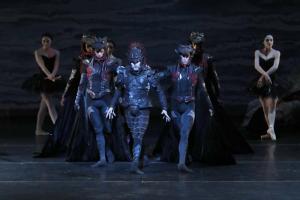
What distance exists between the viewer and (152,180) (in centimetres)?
807

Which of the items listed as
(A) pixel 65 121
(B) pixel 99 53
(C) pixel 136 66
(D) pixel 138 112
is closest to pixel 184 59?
(C) pixel 136 66

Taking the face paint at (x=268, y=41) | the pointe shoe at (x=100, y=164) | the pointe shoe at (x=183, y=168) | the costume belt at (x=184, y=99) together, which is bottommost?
the pointe shoe at (x=100, y=164)

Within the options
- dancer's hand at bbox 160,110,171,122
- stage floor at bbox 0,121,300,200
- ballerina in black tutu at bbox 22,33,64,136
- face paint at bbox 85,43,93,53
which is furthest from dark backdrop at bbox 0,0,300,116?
dancer's hand at bbox 160,110,171,122

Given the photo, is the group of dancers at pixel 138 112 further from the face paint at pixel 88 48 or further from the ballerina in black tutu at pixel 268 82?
the ballerina in black tutu at pixel 268 82

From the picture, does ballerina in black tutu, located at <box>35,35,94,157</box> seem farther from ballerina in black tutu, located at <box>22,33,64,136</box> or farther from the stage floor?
ballerina in black tutu, located at <box>22,33,64,136</box>

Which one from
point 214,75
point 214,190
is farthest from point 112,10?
point 214,190

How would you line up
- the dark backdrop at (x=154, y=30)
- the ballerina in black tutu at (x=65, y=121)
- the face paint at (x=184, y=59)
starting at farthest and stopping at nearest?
the dark backdrop at (x=154, y=30), the ballerina in black tutu at (x=65, y=121), the face paint at (x=184, y=59)

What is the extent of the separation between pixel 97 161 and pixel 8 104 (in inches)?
286

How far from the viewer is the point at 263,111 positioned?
41.5ft

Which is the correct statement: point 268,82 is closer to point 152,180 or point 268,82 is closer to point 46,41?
point 46,41

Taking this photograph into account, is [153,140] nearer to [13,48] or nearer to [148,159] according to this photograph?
[148,159]

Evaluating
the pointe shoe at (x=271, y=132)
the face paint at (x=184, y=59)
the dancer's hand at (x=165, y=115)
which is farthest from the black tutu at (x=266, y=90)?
the dancer's hand at (x=165, y=115)

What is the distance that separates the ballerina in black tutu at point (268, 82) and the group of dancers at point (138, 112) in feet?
5.83

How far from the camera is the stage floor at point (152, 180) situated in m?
7.24
